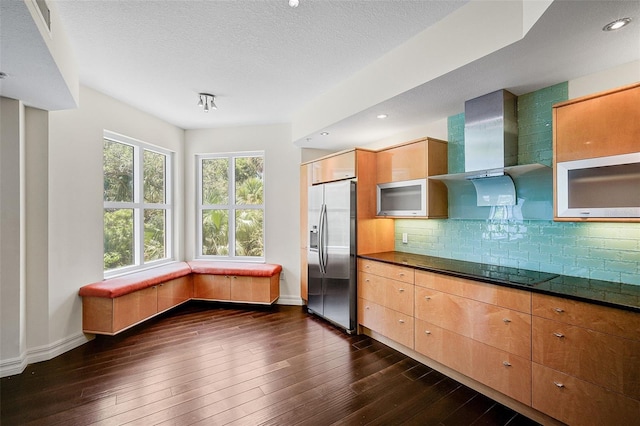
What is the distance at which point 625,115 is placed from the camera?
1764mm

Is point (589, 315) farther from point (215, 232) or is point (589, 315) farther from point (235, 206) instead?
point (215, 232)

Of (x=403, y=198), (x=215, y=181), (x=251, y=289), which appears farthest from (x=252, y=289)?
(x=403, y=198)

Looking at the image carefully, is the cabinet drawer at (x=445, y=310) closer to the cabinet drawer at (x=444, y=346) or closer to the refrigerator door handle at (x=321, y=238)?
the cabinet drawer at (x=444, y=346)

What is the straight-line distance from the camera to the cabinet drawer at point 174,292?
149 inches

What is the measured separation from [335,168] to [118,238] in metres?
3.04

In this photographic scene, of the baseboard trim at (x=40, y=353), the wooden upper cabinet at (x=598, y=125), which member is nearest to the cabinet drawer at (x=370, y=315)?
the wooden upper cabinet at (x=598, y=125)

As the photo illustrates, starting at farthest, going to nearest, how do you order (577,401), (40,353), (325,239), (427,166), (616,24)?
(325,239)
(427,166)
(40,353)
(577,401)
(616,24)

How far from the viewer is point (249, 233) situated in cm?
474

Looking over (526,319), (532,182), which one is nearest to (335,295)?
(526,319)

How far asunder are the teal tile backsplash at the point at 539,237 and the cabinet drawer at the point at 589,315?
64 cm

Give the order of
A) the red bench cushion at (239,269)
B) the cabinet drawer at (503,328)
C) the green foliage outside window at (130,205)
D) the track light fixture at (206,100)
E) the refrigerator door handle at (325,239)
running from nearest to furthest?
the cabinet drawer at (503,328) < the track light fixture at (206,100) < the green foliage outside window at (130,205) < the refrigerator door handle at (325,239) < the red bench cushion at (239,269)

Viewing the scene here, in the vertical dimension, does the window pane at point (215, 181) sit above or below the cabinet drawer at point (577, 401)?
above

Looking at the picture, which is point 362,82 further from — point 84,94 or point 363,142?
point 84,94

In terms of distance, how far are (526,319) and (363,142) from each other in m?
2.99
